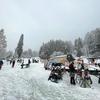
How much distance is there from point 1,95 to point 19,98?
57.3 inches

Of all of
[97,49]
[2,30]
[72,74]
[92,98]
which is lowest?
[92,98]

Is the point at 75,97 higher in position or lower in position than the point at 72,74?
lower

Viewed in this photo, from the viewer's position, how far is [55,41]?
138m

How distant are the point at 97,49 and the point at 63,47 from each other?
149 feet

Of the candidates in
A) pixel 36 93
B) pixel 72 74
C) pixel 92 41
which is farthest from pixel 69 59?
pixel 92 41

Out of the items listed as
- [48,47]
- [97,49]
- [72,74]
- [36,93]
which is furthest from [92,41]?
[36,93]

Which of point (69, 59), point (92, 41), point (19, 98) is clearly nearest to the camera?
point (19, 98)

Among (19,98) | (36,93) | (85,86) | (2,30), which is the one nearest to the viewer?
(19,98)

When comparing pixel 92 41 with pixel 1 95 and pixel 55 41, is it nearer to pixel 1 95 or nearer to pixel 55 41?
pixel 55 41

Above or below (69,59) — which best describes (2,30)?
above

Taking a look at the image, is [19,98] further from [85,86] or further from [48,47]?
[48,47]

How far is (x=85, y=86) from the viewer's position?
769 inches

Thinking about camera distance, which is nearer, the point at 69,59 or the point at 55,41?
the point at 69,59

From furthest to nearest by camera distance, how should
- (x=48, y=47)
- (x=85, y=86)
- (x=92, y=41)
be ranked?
(x=48, y=47) → (x=92, y=41) → (x=85, y=86)
